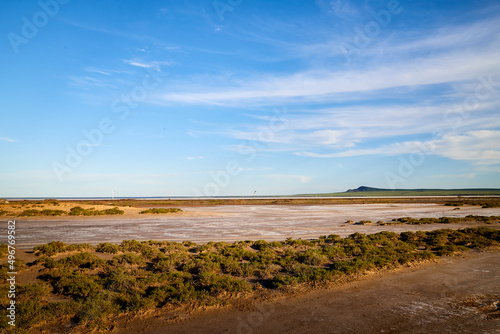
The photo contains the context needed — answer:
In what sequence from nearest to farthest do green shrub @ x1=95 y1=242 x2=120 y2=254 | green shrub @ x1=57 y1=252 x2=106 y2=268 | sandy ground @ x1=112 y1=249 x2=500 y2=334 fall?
sandy ground @ x1=112 y1=249 x2=500 y2=334, green shrub @ x1=57 y1=252 x2=106 y2=268, green shrub @ x1=95 y1=242 x2=120 y2=254

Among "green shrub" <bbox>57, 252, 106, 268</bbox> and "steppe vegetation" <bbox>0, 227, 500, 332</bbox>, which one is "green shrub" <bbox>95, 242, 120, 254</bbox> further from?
"green shrub" <bbox>57, 252, 106, 268</bbox>

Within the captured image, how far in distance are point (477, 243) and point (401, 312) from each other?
14918 millimetres

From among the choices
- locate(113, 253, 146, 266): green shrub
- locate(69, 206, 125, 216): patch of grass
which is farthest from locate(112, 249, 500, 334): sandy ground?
locate(69, 206, 125, 216): patch of grass

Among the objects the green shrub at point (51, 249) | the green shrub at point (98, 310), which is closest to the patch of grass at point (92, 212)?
the green shrub at point (51, 249)

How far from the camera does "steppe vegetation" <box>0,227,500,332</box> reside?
8.96 m

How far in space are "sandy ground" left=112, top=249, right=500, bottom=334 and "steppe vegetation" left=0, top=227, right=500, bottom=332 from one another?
0.96 m

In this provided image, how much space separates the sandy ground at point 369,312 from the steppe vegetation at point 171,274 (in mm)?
960

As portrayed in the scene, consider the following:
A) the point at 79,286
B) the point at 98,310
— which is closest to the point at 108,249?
the point at 79,286

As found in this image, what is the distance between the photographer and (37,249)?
55.4 ft

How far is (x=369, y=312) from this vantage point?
898cm

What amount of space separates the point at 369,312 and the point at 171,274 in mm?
7452

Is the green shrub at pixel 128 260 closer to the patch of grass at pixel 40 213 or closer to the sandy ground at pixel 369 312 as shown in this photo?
the sandy ground at pixel 369 312

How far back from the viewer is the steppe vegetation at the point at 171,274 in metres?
8.96

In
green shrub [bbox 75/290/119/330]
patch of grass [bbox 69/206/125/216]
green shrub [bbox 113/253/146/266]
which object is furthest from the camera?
patch of grass [bbox 69/206/125/216]
